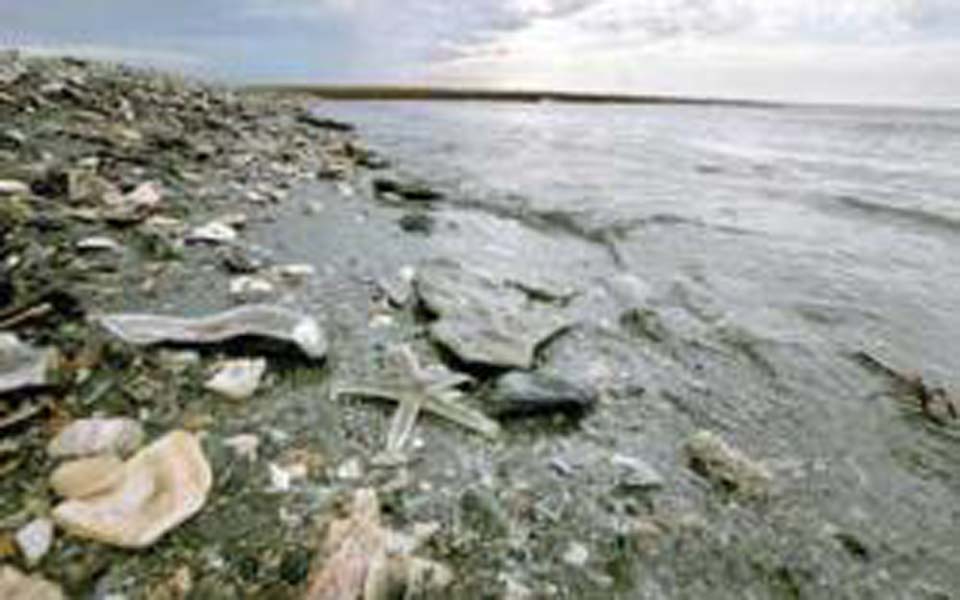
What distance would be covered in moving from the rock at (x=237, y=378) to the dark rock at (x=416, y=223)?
3.55 meters

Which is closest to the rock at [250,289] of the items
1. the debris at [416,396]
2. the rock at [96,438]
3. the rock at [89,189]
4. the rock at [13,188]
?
the debris at [416,396]

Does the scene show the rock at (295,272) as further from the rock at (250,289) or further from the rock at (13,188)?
the rock at (13,188)

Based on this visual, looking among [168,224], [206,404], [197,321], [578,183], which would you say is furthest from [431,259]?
[578,183]

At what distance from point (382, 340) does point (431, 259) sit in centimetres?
190

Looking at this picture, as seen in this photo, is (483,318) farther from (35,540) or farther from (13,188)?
(13,188)

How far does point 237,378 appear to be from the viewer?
276 centimetres

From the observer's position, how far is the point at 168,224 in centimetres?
488

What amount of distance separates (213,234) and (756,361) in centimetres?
396

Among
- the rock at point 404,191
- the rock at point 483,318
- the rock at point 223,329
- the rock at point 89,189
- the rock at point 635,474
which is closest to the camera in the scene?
the rock at point 635,474

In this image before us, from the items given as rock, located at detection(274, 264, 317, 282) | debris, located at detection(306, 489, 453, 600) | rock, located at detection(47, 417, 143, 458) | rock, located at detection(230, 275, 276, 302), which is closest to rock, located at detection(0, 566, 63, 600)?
rock, located at detection(47, 417, 143, 458)

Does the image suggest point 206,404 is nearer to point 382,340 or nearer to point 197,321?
point 197,321

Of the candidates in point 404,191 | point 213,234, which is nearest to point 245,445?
point 213,234

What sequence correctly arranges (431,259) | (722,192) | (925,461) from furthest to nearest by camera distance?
(722,192) → (431,259) → (925,461)

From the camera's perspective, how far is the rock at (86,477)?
6.54 feet
